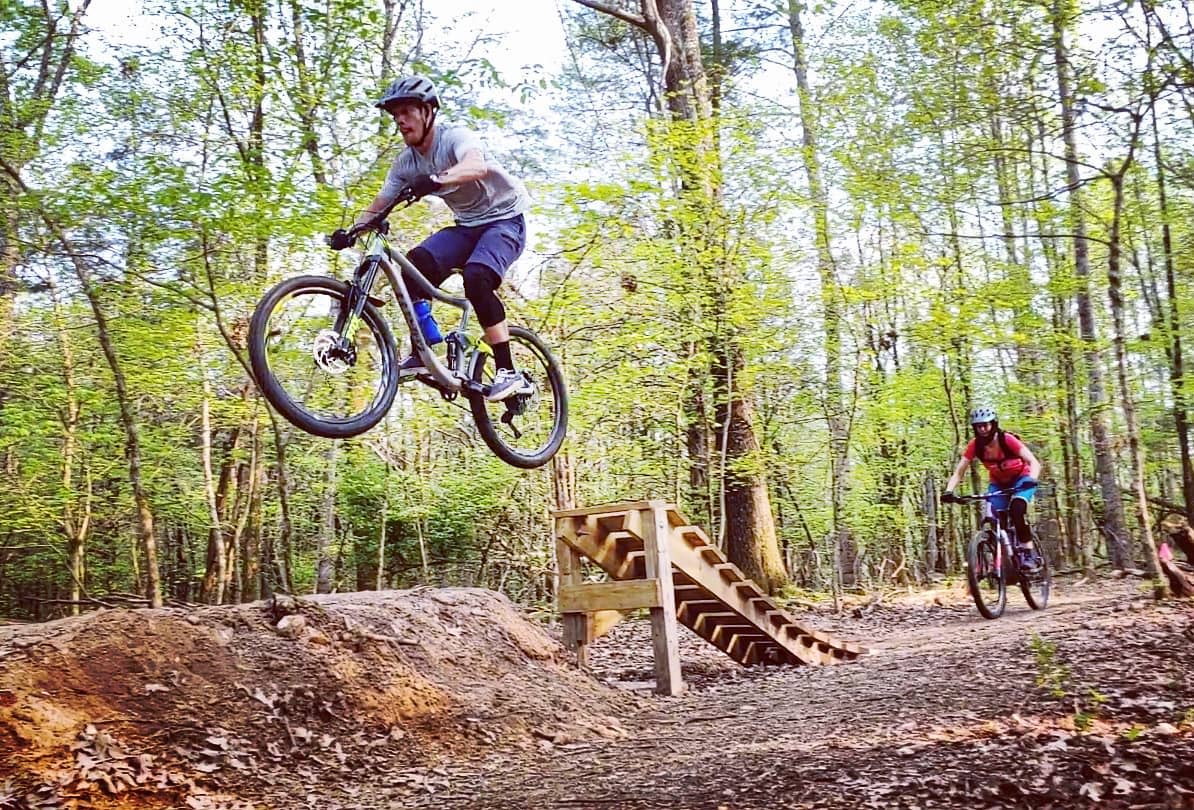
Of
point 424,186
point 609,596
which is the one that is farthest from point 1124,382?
point 424,186

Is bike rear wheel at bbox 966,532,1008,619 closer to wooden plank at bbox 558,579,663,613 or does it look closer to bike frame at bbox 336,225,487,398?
wooden plank at bbox 558,579,663,613

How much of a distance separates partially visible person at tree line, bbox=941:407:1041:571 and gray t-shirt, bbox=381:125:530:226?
18.3 ft

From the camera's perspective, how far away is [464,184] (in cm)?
410

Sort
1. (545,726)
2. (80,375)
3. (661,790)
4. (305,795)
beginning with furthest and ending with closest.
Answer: (80,375), (545,726), (305,795), (661,790)

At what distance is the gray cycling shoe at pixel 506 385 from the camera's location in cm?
454

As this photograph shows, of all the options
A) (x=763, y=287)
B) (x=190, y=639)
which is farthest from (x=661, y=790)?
(x=763, y=287)

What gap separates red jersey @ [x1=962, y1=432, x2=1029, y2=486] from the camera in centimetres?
845

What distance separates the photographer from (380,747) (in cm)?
512

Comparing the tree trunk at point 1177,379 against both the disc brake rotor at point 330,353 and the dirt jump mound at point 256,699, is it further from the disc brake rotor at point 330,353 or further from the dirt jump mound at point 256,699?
the disc brake rotor at point 330,353

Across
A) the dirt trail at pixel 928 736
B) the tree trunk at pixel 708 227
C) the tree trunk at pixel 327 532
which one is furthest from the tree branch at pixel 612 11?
the dirt trail at pixel 928 736

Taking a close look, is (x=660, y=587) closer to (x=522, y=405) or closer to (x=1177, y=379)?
(x=522, y=405)

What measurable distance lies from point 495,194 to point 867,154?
8.66 m

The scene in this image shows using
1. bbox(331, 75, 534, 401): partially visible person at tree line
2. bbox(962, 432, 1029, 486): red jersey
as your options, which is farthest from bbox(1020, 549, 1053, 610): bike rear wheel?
bbox(331, 75, 534, 401): partially visible person at tree line

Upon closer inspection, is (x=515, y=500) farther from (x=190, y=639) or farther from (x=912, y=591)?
(x=190, y=639)
